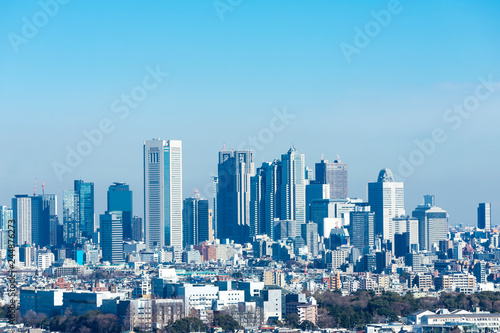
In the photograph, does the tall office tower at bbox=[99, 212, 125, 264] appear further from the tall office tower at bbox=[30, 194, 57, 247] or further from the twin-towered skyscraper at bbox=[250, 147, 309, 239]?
the twin-towered skyscraper at bbox=[250, 147, 309, 239]

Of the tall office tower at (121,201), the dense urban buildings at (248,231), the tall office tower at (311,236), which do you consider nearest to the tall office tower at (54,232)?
the dense urban buildings at (248,231)

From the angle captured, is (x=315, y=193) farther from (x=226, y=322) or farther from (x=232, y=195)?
(x=226, y=322)

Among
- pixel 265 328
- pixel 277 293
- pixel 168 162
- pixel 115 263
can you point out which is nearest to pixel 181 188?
pixel 168 162

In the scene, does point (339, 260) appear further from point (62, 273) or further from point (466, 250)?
point (62, 273)

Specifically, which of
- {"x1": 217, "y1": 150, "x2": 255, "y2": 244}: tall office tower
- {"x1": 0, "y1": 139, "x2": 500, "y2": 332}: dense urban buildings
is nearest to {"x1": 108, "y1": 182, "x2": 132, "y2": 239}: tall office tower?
{"x1": 0, "y1": 139, "x2": 500, "y2": 332}: dense urban buildings

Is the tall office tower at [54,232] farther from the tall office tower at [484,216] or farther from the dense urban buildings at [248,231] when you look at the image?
the tall office tower at [484,216]

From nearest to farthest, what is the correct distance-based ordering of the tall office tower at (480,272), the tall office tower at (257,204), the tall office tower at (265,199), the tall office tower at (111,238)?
the tall office tower at (480,272)
the tall office tower at (111,238)
the tall office tower at (265,199)
the tall office tower at (257,204)
